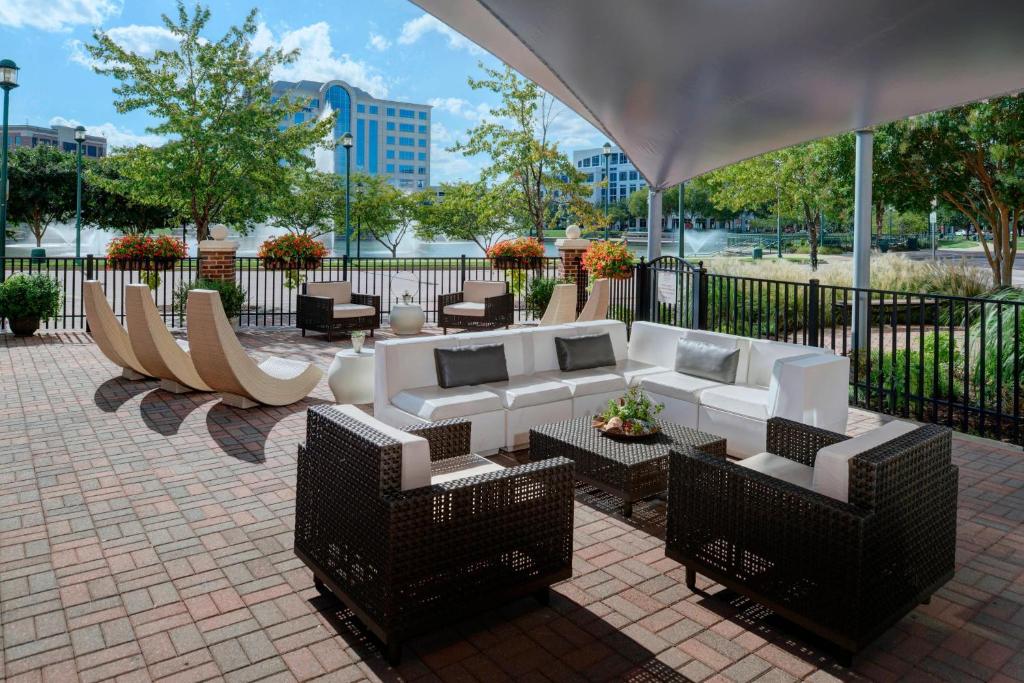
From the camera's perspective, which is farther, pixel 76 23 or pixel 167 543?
pixel 76 23

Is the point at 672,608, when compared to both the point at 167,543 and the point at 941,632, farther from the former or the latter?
the point at 167,543

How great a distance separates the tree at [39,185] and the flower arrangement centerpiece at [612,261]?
3246 centimetres

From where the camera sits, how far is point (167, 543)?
3945 mm

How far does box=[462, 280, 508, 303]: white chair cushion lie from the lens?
1241cm

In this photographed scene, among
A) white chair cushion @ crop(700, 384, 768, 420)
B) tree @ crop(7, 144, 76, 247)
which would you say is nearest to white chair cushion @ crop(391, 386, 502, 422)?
white chair cushion @ crop(700, 384, 768, 420)

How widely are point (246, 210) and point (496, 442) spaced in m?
16.3

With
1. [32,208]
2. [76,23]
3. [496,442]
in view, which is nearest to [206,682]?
[496,442]

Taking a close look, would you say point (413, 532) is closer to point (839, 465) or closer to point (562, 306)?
point (839, 465)

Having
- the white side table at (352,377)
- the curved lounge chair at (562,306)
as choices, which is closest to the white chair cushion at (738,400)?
the white side table at (352,377)

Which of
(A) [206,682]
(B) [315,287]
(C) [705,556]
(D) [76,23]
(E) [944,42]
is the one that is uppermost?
(D) [76,23]

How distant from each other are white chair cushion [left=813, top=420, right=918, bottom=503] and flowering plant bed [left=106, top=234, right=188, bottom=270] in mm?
11120

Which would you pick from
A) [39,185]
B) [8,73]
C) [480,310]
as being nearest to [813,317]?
[480,310]

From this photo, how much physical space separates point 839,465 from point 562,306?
728 centimetres

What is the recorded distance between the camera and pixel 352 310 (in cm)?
1167
